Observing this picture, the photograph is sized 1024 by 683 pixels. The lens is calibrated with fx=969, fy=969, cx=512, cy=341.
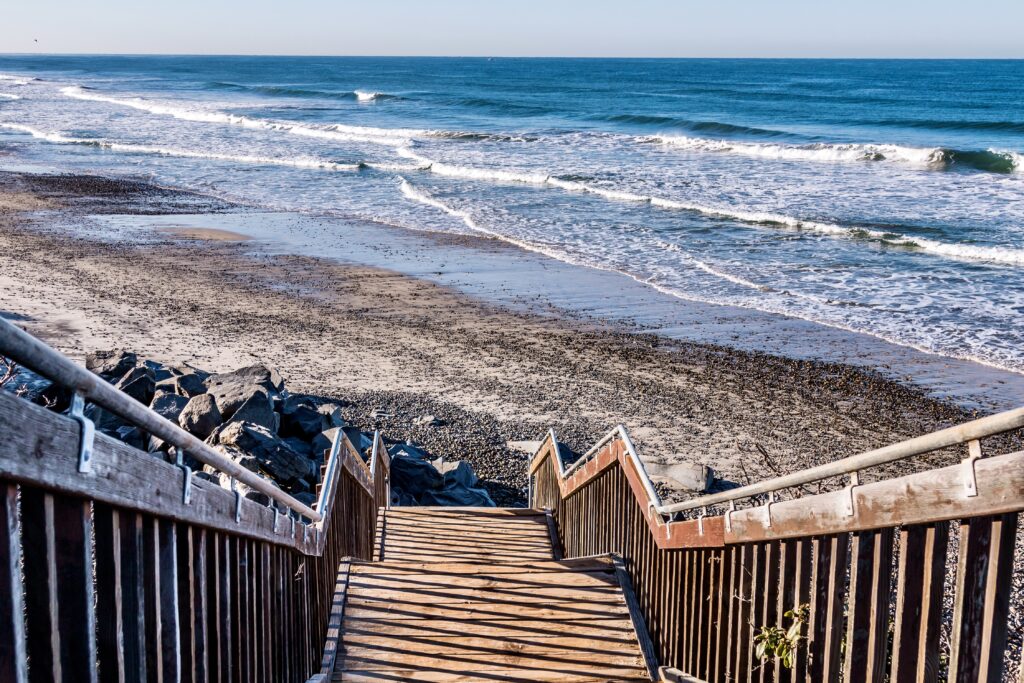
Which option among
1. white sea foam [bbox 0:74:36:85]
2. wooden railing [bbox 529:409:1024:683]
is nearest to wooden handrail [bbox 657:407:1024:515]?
wooden railing [bbox 529:409:1024:683]

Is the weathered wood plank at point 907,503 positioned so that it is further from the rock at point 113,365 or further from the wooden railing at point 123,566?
the rock at point 113,365

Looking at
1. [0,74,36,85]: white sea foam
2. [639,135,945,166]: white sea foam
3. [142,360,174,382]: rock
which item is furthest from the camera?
[0,74,36,85]: white sea foam

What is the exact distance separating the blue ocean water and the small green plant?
46.2 ft

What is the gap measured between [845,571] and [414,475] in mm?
9263

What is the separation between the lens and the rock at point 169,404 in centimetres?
1077

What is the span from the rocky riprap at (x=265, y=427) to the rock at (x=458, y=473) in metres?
0.01

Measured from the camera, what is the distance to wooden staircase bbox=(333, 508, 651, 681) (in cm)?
558

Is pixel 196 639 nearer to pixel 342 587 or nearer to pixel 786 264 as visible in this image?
pixel 342 587

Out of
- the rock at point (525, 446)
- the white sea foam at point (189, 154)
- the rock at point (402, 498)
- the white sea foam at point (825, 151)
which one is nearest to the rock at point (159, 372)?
the rock at point (402, 498)

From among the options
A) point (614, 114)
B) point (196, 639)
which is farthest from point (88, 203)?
point (614, 114)

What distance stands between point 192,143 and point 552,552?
46274 millimetres

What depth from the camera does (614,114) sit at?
68500mm

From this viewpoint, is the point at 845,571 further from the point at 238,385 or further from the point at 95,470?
the point at 238,385

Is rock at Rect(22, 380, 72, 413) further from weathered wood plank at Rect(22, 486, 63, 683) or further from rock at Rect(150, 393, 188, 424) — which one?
weathered wood plank at Rect(22, 486, 63, 683)
